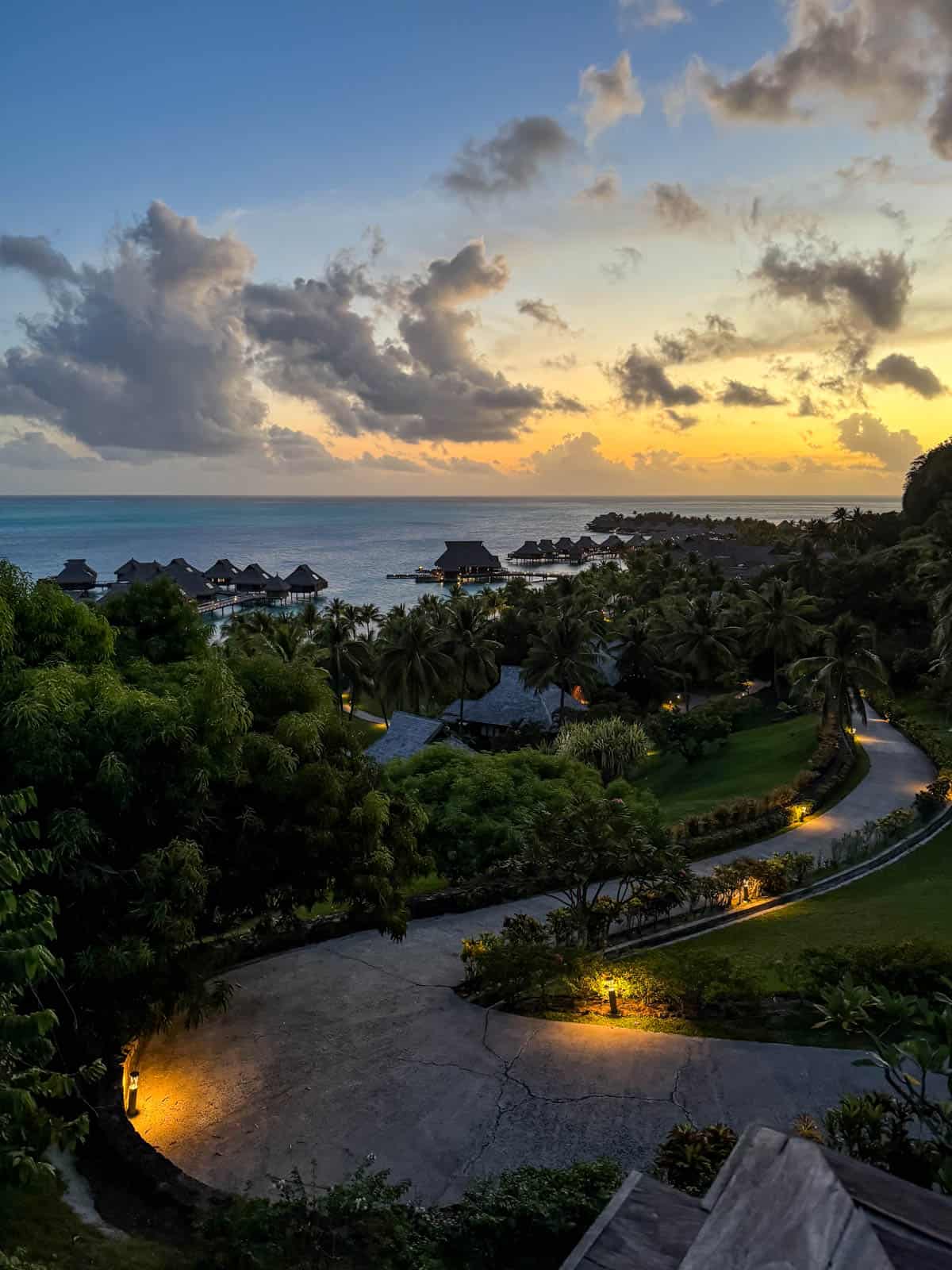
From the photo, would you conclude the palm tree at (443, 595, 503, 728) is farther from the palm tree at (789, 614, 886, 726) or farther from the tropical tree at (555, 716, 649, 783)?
the palm tree at (789, 614, 886, 726)

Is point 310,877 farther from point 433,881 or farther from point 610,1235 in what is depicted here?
point 433,881

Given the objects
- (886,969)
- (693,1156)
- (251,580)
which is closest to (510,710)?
(886,969)

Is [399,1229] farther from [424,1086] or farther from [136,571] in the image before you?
[136,571]

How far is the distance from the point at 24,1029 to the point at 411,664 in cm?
3494

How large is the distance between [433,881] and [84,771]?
12.9m

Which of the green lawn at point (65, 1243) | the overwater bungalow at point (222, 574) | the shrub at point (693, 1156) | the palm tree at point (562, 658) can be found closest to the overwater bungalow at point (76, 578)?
the overwater bungalow at point (222, 574)

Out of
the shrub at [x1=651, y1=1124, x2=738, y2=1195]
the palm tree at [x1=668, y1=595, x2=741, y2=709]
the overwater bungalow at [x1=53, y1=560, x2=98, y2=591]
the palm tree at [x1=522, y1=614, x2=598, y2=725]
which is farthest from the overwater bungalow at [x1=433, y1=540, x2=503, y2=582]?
the shrub at [x1=651, y1=1124, x2=738, y2=1195]

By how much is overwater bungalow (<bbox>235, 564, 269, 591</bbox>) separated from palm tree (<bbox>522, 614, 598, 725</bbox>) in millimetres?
61967

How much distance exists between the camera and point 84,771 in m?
8.43

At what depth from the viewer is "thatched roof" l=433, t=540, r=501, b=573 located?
116 metres

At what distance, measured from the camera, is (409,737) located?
1307 inches

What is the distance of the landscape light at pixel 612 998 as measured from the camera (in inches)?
477

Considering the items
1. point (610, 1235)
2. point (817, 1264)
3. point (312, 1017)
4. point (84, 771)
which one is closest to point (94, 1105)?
point (312, 1017)

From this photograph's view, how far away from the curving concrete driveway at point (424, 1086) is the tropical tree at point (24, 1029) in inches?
152
